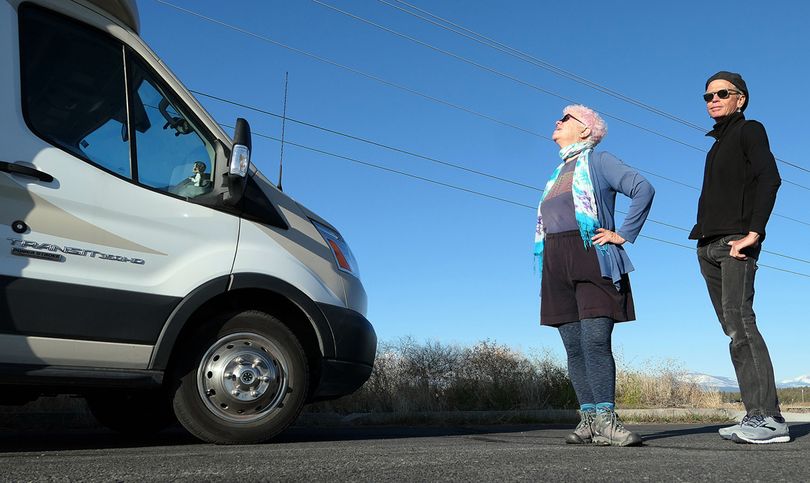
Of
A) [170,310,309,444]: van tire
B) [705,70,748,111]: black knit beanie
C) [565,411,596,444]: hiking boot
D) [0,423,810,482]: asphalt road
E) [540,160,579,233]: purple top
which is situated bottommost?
[0,423,810,482]: asphalt road

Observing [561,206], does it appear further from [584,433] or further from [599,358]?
[584,433]

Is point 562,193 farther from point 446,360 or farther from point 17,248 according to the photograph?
point 446,360

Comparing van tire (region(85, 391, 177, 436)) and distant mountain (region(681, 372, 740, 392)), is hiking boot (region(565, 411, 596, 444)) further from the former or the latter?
distant mountain (region(681, 372, 740, 392))

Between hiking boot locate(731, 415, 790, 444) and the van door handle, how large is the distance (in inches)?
157

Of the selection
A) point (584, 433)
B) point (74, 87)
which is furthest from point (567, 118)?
point (74, 87)

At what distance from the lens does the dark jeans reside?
445cm

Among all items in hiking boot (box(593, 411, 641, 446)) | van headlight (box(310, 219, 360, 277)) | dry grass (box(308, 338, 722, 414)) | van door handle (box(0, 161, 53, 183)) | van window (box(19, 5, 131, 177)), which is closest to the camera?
van door handle (box(0, 161, 53, 183))

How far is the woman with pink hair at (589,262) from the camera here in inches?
169

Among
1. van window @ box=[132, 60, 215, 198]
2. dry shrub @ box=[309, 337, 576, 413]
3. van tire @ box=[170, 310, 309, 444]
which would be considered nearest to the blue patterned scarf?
van tire @ box=[170, 310, 309, 444]

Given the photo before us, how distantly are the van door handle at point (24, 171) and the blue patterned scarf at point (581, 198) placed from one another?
281 cm

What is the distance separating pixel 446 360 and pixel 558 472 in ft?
24.0

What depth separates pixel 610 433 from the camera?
13.7 ft

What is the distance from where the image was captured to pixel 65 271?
378 cm

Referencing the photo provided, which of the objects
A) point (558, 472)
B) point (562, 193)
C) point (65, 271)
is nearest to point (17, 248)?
point (65, 271)
